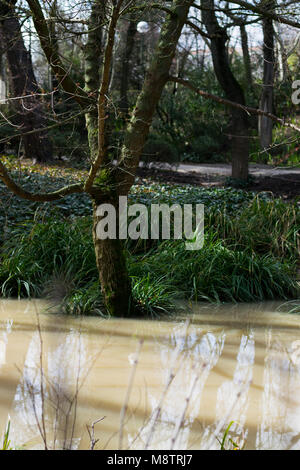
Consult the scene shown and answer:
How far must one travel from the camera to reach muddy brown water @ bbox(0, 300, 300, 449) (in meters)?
3.14

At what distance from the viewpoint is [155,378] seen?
13.2 ft

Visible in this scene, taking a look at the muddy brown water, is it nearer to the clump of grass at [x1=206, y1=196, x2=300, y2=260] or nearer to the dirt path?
the clump of grass at [x1=206, y1=196, x2=300, y2=260]

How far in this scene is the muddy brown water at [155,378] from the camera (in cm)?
314

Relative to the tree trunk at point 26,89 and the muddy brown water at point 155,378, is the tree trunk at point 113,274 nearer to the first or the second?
the muddy brown water at point 155,378

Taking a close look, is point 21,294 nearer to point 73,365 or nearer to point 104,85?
point 73,365

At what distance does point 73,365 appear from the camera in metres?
4.28

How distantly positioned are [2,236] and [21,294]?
4.07 feet

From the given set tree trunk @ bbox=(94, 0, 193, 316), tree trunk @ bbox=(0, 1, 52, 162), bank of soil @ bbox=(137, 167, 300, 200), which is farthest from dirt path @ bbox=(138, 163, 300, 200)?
tree trunk @ bbox=(94, 0, 193, 316)

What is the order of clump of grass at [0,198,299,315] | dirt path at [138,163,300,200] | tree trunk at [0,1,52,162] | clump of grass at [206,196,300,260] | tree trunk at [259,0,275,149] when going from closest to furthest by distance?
clump of grass at [0,198,299,315] < clump of grass at [206,196,300,260] < dirt path at [138,163,300,200] < tree trunk at [259,0,275,149] < tree trunk at [0,1,52,162]

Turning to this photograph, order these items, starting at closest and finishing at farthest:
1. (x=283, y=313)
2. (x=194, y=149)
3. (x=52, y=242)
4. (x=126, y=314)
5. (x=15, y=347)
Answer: (x=15, y=347), (x=126, y=314), (x=283, y=313), (x=52, y=242), (x=194, y=149)

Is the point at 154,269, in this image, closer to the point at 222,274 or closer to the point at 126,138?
the point at 222,274

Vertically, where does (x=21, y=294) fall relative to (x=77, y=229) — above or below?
below
